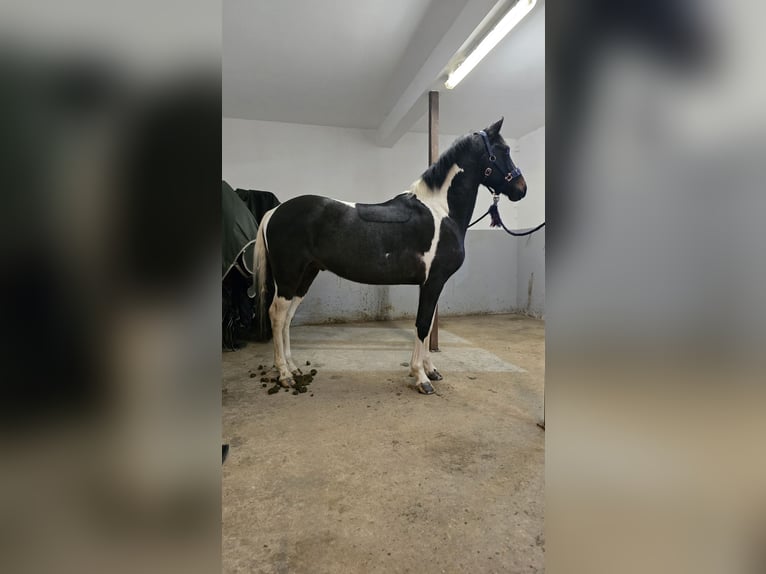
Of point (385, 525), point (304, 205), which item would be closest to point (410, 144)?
point (304, 205)

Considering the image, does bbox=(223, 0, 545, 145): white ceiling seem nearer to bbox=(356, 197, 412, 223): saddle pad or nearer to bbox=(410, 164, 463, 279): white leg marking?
bbox=(410, 164, 463, 279): white leg marking

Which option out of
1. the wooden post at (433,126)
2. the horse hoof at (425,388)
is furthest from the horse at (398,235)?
the wooden post at (433,126)

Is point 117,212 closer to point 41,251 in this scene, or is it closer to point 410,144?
point 41,251

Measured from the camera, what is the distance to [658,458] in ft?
0.90

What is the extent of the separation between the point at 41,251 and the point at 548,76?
0.46 meters

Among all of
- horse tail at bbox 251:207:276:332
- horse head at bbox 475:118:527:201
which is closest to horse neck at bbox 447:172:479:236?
horse head at bbox 475:118:527:201

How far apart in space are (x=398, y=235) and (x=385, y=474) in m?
1.28

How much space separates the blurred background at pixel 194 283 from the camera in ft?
0.70

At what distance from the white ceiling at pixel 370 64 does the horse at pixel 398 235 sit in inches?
35.3

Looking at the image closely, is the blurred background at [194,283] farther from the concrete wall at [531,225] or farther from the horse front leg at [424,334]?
the concrete wall at [531,225]

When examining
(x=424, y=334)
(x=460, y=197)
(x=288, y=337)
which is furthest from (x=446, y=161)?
(x=288, y=337)

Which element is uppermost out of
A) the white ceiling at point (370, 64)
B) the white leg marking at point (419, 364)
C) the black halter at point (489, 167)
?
the white ceiling at point (370, 64)

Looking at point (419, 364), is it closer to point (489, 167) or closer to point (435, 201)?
point (435, 201)

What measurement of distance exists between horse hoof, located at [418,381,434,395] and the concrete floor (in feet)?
0.12
